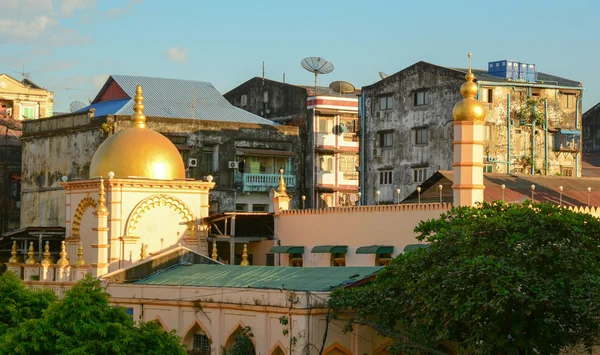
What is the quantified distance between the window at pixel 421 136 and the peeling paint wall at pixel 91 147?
734cm

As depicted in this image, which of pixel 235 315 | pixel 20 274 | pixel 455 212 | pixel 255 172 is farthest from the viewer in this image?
pixel 255 172

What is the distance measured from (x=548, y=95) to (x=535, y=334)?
28663 mm

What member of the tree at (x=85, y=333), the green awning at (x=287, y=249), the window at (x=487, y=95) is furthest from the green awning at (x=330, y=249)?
the window at (x=487, y=95)

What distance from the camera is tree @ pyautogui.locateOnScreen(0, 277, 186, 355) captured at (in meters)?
26.6

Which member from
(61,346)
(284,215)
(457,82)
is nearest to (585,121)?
(457,82)

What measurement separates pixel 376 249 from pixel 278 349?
8.43 metres

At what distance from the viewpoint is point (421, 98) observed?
177 feet

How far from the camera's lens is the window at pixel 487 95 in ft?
170

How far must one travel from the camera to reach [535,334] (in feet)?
87.7

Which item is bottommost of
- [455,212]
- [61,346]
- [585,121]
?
[61,346]

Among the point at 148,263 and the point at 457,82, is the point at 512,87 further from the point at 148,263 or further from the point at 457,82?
the point at 148,263

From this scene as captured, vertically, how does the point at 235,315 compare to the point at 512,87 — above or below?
below

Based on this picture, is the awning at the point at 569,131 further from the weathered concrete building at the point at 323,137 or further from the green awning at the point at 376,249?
the green awning at the point at 376,249

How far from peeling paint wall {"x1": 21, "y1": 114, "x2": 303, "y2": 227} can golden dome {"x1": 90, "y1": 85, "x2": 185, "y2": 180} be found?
35.7 ft
